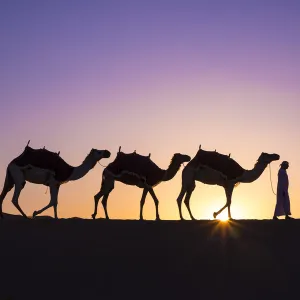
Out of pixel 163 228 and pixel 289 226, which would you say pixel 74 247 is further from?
pixel 289 226

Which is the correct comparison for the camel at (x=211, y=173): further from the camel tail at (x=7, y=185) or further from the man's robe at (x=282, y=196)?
the camel tail at (x=7, y=185)

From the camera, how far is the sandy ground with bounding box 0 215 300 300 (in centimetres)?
1856

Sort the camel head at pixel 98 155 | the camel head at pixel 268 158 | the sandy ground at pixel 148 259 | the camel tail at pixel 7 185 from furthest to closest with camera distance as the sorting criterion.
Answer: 1. the camel head at pixel 268 158
2. the camel head at pixel 98 155
3. the camel tail at pixel 7 185
4. the sandy ground at pixel 148 259

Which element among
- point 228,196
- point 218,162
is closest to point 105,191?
point 218,162

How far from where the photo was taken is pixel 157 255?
65.4 ft

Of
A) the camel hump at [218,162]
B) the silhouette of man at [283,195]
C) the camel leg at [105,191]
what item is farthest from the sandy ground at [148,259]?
the camel leg at [105,191]

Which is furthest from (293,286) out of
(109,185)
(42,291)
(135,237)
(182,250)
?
(109,185)

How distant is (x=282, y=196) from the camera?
23.8 metres

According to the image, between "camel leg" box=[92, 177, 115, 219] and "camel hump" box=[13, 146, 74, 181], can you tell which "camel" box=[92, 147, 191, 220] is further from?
"camel hump" box=[13, 146, 74, 181]

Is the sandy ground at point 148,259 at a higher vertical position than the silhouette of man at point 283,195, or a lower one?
lower

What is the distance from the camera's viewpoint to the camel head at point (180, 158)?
25.8 meters

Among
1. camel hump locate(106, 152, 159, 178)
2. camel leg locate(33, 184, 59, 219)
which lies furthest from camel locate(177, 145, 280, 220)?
camel leg locate(33, 184, 59, 219)

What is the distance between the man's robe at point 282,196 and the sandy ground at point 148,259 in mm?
1290

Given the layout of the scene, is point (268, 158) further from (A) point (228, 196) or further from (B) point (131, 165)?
(B) point (131, 165)
